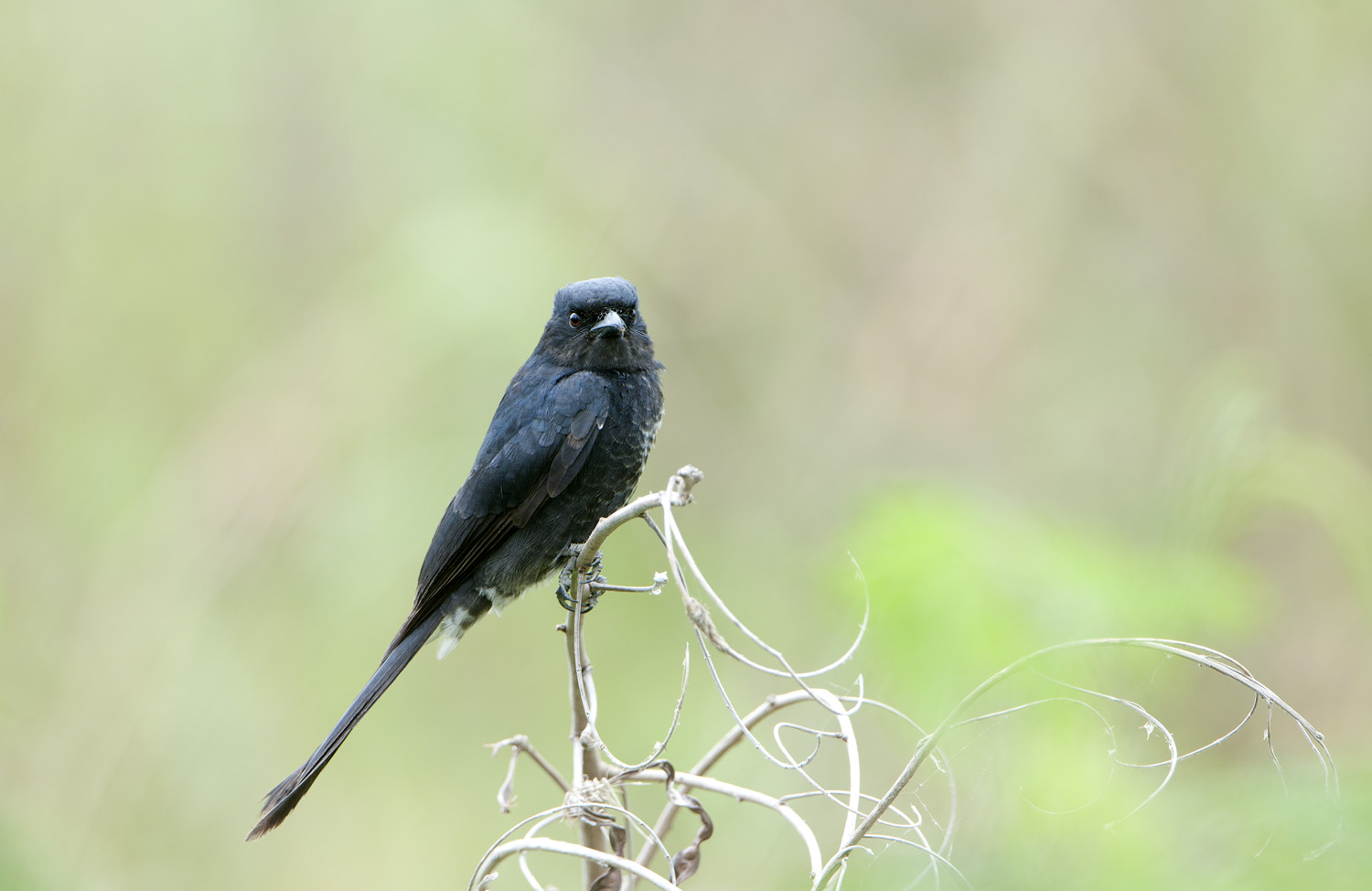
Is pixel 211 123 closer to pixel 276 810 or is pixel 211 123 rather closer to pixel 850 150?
pixel 850 150

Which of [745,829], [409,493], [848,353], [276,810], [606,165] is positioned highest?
[606,165]

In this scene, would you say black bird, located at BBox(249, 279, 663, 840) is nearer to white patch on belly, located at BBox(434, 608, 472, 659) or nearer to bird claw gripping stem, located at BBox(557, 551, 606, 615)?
white patch on belly, located at BBox(434, 608, 472, 659)

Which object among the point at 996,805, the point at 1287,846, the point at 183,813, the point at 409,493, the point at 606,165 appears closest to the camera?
the point at 1287,846

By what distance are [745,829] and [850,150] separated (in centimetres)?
332

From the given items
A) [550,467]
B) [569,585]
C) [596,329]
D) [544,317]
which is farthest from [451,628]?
[544,317]

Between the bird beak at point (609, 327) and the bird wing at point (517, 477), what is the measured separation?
18 cm

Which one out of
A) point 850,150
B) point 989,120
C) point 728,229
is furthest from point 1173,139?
point 728,229

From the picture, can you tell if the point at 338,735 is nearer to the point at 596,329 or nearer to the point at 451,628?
the point at 451,628

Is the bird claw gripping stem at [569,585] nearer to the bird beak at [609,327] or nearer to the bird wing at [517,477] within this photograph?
→ the bird wing at [517,477]

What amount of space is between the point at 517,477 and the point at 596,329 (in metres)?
0.55

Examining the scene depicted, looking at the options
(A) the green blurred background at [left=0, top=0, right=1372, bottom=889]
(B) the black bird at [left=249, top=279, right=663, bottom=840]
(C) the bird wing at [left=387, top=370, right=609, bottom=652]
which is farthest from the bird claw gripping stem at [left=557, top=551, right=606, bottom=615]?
(A) the green blurred background at [left=0, top=0, right=1372, bottom=889]

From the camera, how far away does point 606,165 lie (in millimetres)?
5500

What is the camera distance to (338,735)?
322cm

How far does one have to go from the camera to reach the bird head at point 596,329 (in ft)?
12.2
